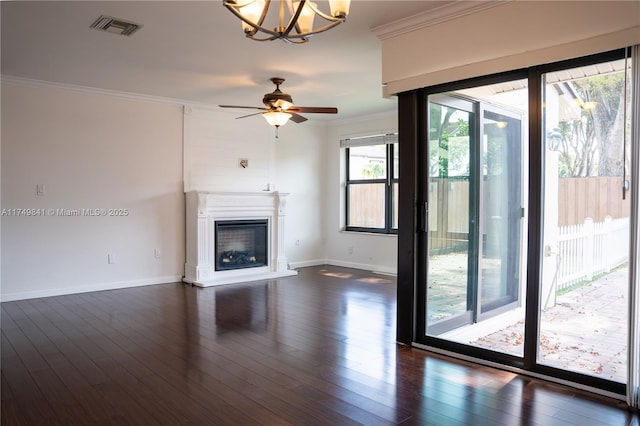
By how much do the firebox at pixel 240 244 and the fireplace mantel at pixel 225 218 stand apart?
7 cm

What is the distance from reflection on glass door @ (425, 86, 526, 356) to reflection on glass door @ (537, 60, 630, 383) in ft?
1.16

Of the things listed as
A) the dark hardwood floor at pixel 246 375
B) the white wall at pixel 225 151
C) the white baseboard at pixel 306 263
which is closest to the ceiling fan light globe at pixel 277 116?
the white wall at pixel 225 151

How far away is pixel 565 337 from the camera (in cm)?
294

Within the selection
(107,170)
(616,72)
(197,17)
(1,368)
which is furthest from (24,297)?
(616,72)

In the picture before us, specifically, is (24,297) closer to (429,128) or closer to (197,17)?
(197,17)

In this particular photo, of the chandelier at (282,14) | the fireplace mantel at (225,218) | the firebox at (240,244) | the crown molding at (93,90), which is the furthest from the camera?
the firebox at (240,244)

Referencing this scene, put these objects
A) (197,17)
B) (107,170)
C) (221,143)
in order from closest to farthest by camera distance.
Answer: (197,17) < (107,170) < (221,143)

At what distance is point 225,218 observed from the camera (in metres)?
6.55

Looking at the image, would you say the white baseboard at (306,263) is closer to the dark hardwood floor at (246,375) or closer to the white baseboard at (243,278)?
the white baseboard at (243,278)

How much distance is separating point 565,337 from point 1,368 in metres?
3.78

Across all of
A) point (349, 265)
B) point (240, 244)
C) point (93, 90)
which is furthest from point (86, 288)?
point (349, 265)

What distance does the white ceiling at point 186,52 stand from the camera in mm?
3373

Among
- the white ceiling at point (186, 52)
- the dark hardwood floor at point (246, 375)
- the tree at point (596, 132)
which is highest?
the white ceiling at point (186, 52)

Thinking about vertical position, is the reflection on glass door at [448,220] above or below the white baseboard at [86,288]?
above
